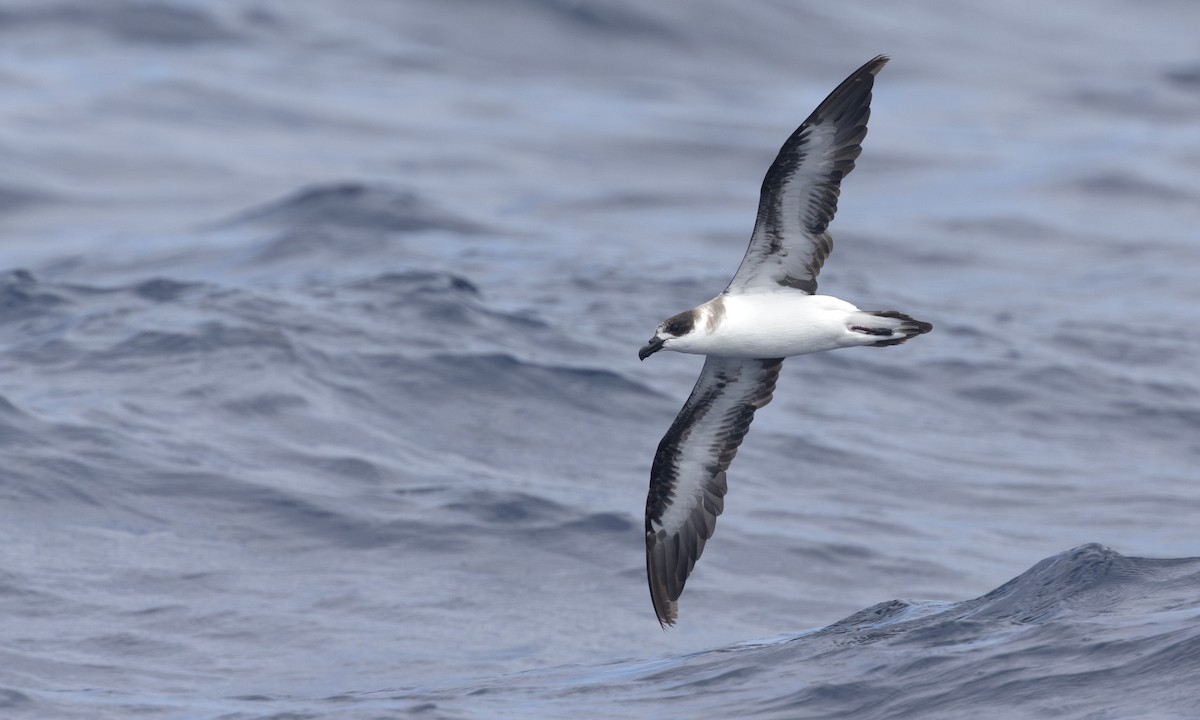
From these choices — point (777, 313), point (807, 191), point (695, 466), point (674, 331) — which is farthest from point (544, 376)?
point (807, 191)

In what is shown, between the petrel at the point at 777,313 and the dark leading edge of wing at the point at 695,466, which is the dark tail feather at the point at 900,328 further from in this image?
the dark leading edge of wing at the point at 695,466

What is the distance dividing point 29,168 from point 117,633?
620 inches

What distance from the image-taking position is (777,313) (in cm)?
1025

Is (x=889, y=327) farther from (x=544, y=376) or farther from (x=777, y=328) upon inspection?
(x=544, y=376)

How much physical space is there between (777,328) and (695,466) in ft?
5.96

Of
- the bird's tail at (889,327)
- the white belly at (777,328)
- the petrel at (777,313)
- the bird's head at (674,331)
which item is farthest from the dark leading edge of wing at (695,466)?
the bird's tail at (889,327)

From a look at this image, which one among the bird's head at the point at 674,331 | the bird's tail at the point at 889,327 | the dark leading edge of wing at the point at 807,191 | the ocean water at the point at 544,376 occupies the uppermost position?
the dark leading edge of wing at the point at 807,191

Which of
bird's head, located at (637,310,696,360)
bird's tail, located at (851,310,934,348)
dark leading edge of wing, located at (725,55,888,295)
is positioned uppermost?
dark leading edge of wing, located at (725,55,888,295)

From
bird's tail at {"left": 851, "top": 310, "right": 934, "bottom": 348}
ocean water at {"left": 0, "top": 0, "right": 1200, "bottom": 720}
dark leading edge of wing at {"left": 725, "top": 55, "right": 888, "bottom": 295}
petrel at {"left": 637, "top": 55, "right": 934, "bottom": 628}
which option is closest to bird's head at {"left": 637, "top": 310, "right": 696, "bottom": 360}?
petrel at {"left": 637, "top": 55, "right": 934, "bottom": 628}

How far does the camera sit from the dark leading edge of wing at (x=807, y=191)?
9.73 meters

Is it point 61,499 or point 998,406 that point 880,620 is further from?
point 998,406

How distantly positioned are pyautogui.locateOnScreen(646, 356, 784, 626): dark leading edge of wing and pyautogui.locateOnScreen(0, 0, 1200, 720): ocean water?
2.25ft

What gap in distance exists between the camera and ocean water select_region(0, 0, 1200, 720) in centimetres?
1152

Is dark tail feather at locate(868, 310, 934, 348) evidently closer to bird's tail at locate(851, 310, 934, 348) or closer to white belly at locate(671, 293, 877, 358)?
bird's tail at locate(851, 310, 934, 348)
